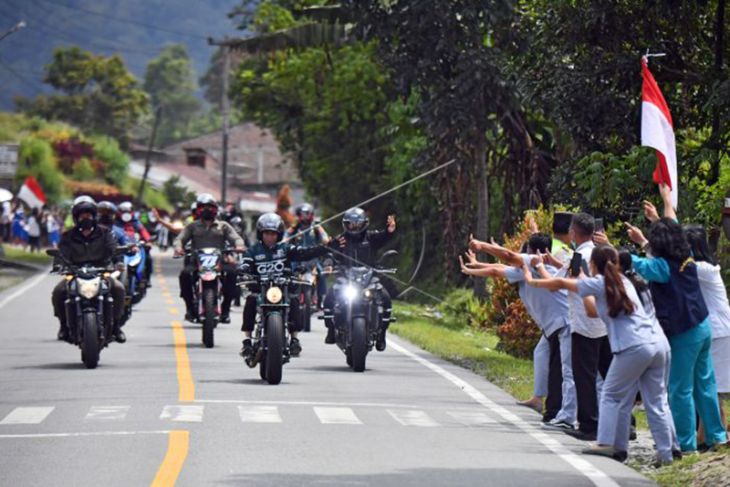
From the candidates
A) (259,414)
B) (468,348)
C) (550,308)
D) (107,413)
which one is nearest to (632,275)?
(550,308)

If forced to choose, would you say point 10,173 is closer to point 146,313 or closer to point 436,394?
point 146,313

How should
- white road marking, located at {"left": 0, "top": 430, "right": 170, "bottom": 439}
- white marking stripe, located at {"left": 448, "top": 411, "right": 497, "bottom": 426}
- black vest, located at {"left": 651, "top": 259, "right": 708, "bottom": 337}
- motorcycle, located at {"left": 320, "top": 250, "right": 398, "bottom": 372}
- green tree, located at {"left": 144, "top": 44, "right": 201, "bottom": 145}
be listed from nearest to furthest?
1. black vest, located at {"left": 651, "top": 259, "right": 708, "bottom": 337}
2. white road marking, located at {"left": 0, "top": 430, "right": 170, "bottom": 439}
3. white marking stripe, located at {"left": 448, "top": 411, "right": 497, "bottom": 426}
4. motorcycle, located at {"left": 320, "top": 250, "right": 398, "bottom": 372}
5. green tree, located at {"left": 144, "top": 44, "right": 201, "bottom": 145}

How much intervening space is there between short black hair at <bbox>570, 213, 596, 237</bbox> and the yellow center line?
3.37m

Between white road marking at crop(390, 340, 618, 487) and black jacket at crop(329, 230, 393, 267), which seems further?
black jacket at crop(329, 230, 393, 267)

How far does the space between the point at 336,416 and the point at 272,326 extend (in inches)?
106

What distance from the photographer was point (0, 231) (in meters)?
67.5

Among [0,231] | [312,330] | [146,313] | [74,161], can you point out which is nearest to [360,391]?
[312,330]

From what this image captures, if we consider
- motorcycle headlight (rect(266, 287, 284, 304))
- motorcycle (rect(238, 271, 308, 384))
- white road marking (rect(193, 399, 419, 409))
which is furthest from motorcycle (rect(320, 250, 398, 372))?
white road marking (rect(193, 399, 419, 409))

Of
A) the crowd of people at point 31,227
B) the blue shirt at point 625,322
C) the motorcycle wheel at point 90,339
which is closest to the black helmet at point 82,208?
the motorcycle wheel at point 90,339

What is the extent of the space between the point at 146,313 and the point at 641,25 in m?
14.0

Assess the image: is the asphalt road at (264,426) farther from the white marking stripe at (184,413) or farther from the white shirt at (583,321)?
the white shirt at (583,321)

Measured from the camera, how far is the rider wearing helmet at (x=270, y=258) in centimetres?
1895

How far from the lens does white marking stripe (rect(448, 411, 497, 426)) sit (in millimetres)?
15625

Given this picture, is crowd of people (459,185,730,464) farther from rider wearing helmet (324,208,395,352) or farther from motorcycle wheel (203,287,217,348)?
motorcycle wheel (203,287,217,348)
